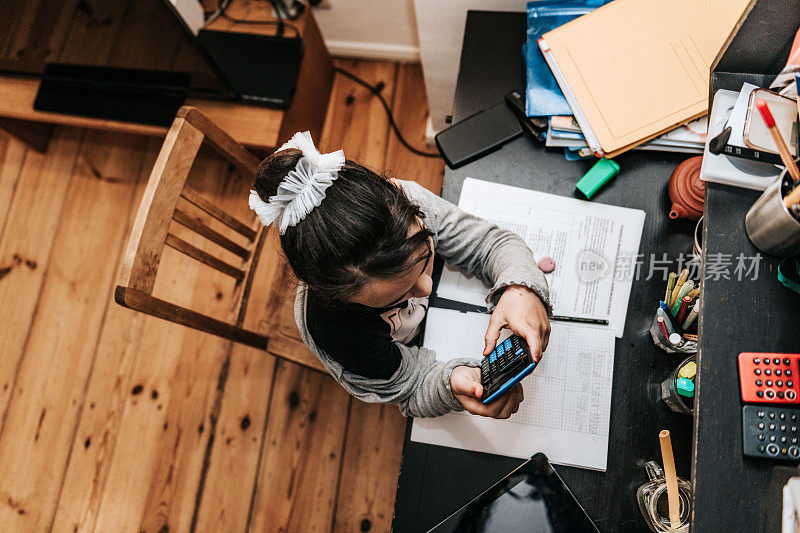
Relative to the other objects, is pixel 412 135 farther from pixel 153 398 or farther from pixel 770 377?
pixel 770 377

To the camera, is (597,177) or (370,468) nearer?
(597,177)

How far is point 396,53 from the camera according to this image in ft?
5.95

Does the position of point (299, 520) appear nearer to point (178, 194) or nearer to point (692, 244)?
point (178, 194)

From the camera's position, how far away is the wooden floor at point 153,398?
4.75ft

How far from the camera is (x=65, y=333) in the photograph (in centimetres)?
164

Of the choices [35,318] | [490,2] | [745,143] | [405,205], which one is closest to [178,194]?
[405,205]

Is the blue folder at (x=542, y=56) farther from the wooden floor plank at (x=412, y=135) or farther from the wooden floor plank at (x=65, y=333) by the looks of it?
the wooden floor plank at (x=65, y=333)

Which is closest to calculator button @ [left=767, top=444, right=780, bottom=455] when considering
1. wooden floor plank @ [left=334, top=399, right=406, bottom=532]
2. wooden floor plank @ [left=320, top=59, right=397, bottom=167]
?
wooden floor plank @ [left=334, top=399, right=406, bottom=532]

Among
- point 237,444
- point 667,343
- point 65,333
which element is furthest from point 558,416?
point 65,333

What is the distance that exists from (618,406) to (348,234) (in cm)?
52

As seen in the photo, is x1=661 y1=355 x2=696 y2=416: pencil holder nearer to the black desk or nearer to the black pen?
the black desk

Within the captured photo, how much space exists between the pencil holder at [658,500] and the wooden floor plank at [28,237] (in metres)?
1.80

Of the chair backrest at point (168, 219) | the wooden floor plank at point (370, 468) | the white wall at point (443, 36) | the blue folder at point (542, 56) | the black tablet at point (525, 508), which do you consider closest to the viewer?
the black tablet at point (525, 508)

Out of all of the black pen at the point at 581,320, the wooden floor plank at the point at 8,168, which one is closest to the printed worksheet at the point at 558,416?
the black pen at the point at 581,320
